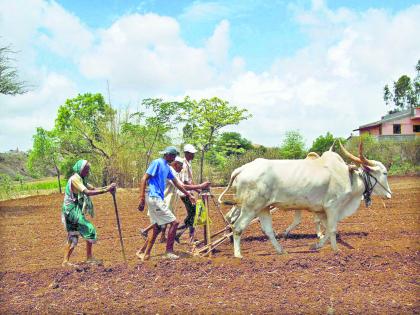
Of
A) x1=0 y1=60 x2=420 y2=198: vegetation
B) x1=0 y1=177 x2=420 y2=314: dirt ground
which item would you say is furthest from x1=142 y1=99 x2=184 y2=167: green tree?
x1=0 y1=177 x2=420 y2=314: dirt ground

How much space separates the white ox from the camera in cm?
740

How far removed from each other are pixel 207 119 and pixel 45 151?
33.4 feet

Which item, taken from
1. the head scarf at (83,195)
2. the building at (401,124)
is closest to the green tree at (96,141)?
the head scarf at (83,195)

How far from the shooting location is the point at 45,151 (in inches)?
1206

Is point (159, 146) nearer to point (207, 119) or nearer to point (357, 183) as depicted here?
point (207, 119)

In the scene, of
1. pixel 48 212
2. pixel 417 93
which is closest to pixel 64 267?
pixel 48 212

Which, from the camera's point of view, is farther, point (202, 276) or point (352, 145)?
point (352, 145)

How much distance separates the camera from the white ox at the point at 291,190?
291 inches

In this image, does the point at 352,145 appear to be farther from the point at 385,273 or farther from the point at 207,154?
the point at 385,273

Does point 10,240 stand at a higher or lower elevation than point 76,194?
lower

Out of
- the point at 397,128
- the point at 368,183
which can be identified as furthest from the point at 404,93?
the point at 368,183

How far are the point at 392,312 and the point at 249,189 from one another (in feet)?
9.62

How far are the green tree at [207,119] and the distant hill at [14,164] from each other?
65.6 feet

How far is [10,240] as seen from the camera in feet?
34.6
